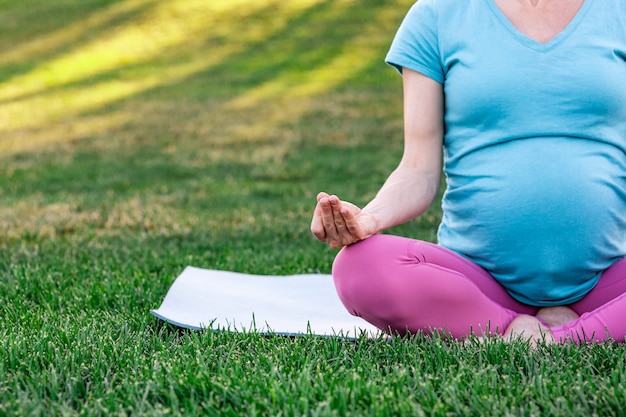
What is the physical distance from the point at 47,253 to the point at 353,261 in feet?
6.66

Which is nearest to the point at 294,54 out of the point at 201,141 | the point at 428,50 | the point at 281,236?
the point at 201,141

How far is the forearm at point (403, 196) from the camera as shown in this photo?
215 centimetres

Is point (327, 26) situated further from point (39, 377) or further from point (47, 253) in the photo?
point (39, 377)

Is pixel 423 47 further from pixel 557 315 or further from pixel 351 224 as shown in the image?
pixel 557 315

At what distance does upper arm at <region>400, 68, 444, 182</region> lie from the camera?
2.33m

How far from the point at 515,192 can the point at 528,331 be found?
1.25ft

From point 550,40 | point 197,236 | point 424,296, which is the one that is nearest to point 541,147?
point 550,40

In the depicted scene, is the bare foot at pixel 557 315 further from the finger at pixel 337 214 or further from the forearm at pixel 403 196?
the finger at pixel 337 214

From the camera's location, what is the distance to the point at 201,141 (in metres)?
8.35

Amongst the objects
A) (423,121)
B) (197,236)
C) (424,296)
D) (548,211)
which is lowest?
(197,236)

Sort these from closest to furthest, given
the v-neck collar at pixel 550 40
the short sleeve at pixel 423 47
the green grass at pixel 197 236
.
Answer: the green grass at pixel 197 236
the v-neck collar at pixel 550 40
the short sleeve at pixel 423 47

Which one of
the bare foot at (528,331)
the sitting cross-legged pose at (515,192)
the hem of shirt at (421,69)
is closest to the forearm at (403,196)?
the sitting cross-legged pose at (515,192)

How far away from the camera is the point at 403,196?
223cm

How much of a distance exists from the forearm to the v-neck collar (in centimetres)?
45
